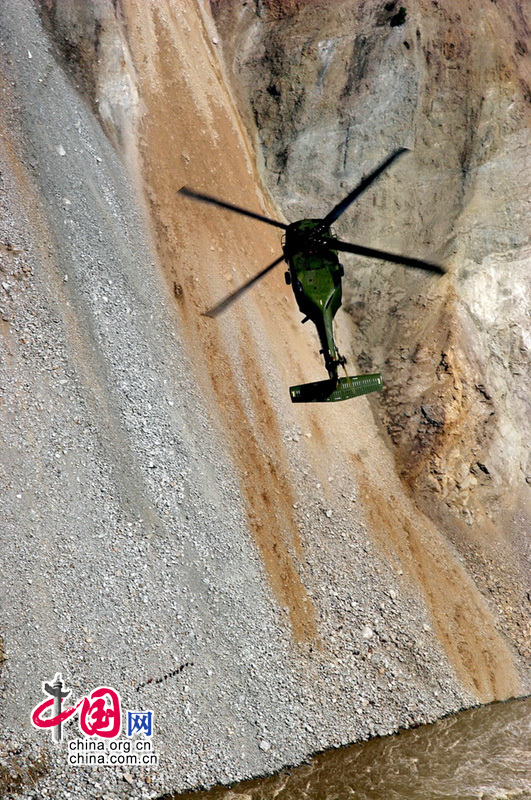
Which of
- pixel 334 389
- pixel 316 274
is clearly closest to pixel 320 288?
pixel 316 274

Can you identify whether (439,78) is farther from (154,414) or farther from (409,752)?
(409,752)

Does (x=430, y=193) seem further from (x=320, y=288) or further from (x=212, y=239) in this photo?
(x=320, y=288)

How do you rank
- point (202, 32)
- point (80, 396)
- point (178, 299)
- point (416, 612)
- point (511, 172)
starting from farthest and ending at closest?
point (202, 32) → point (511, 172) → point (178, 299) → point (416, 612) → point (80, 396)

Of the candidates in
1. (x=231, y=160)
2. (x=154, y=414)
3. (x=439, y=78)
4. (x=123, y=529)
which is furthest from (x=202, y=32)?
(x=123, y=529)

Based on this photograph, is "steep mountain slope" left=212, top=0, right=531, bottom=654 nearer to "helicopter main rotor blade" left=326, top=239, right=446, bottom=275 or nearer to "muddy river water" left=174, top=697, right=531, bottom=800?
"muddy river water" left=174, top=697, right=531, bottom=800

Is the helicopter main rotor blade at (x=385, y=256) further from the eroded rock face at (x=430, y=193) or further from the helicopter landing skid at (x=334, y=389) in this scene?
the eroded rock face at (x=430, y=193)

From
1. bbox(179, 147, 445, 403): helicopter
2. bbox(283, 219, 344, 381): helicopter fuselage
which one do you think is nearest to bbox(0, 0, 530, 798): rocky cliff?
bbox(179, 147, 445, 403): helicopter

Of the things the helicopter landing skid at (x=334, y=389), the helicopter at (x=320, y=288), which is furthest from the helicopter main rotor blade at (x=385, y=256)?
the helicopter landing skid at (x=334, y=389)

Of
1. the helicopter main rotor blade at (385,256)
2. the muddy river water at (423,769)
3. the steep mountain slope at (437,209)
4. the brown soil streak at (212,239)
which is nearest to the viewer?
the helicopter main rotor blade at (385,256)
